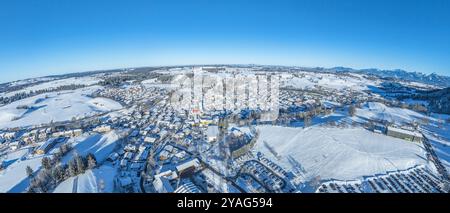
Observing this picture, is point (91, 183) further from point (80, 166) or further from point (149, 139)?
point (149, 139)

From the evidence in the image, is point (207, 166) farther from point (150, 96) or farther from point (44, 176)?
point (150, 96)

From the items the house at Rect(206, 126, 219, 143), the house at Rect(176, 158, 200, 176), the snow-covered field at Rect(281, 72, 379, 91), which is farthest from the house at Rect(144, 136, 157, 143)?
the snow-covered field at Rect(281, 72, 379, 91)

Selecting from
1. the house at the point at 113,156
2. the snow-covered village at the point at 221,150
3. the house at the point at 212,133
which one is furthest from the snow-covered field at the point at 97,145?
the house at the point at 212,133

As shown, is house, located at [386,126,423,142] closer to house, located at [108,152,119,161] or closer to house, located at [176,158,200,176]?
house, located at [176,158,200,176]

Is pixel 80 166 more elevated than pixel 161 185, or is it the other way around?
pixel 80 166

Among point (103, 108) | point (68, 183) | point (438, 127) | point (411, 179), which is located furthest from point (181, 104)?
point (438, 127)

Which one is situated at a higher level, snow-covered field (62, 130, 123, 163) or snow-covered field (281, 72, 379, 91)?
snow-covered field (281, 72, 379, 91)

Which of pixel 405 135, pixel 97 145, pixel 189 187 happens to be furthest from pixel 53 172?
pixel 405 135
